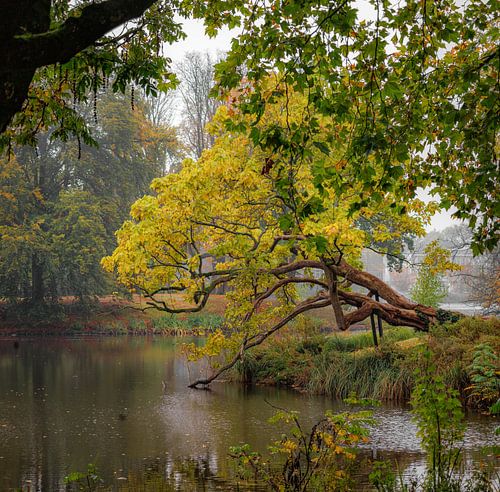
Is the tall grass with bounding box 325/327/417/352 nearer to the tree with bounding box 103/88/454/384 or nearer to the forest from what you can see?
the forest

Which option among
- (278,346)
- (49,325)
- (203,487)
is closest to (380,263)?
(49,325)

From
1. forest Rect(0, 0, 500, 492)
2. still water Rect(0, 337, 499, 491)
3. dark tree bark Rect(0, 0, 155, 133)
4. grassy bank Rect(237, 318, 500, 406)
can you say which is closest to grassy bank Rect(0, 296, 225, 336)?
forest Rect(0, 0, 500, 492)

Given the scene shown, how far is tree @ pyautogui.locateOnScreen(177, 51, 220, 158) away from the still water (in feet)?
91.0

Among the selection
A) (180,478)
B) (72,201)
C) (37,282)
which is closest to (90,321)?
(37,282)

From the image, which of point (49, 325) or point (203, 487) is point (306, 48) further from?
point (49, 325)

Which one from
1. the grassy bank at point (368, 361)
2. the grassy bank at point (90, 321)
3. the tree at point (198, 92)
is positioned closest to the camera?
the grassy bank at point (368, 361)

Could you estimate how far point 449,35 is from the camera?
5.93 metres

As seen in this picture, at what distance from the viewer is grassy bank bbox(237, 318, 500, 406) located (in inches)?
562

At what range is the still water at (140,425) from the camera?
956 centimetres

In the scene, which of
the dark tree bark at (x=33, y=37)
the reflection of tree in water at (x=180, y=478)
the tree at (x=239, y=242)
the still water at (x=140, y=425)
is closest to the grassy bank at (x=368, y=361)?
the still water at (x=140, y=425)

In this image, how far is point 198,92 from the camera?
47.0 m

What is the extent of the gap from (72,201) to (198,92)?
16.0 metres

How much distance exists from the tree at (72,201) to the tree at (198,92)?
6.34 m

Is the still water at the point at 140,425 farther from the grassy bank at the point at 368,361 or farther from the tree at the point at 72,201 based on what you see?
the tree at the point at 72,201
